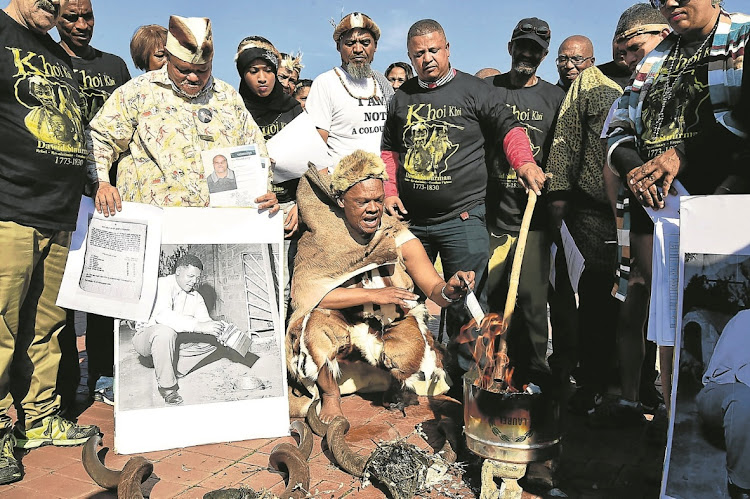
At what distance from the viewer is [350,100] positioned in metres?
4.38

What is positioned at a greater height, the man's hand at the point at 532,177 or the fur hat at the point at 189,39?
the fur hat at the point at 189,39

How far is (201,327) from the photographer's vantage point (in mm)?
3430

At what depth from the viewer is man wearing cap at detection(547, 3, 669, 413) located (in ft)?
12.0

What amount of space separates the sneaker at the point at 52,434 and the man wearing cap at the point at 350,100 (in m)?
2.32

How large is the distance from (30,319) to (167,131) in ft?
4.12

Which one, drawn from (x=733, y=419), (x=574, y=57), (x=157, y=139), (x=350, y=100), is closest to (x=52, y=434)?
(x=157, y=139)

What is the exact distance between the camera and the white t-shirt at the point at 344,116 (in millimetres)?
4375

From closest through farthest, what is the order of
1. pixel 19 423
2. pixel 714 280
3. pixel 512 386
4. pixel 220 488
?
pixel 714 280 → pixel 220 488 → pixel 512 386 → pixel 19 423

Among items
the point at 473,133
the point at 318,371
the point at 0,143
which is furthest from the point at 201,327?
the point at 473,133

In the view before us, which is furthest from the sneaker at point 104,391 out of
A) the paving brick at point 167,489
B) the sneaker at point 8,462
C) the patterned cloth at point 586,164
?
the patterned cloth at point 586,164

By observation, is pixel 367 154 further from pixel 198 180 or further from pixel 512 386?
pixel 512 386

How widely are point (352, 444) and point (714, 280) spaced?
217 cm

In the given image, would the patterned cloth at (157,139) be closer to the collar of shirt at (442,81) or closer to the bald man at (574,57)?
the collar of shirt at (442,81)

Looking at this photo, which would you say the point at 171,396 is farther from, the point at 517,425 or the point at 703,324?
the point at 703,324
